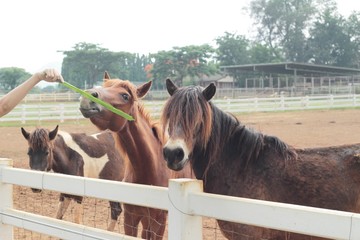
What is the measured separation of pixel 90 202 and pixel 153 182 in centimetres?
386

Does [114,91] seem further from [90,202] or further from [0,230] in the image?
[90,202]

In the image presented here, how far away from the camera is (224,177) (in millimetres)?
3424

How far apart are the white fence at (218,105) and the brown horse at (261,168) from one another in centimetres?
1773

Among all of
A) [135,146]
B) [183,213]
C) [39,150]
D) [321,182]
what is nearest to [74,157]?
[39,150]

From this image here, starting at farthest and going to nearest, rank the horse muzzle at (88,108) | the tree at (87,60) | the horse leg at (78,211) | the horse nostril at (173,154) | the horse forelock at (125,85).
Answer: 1. the tree at (87,60)
2. the horse leg at (78,211)
3. the horse forelock at (125,85)
4. the horse muzzle at (88,108)
5. the horse nostril at (173,154)

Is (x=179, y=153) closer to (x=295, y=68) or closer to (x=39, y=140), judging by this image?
(x=39, y=140)

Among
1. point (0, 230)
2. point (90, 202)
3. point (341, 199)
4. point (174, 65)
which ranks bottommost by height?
point (90, 202)

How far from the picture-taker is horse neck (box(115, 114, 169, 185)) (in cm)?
445

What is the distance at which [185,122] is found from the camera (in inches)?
117

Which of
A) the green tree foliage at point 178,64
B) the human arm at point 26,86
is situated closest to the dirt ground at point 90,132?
the human arm at point 26,86

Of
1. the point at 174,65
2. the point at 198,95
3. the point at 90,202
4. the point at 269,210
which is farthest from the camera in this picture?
the point at 174,65

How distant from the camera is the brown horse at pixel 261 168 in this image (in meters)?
3.31

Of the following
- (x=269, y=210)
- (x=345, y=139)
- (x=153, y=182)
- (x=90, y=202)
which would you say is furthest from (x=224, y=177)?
(x=345, y=139)

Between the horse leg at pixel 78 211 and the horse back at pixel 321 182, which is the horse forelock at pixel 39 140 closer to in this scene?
the horse leg at pixel 78 211
